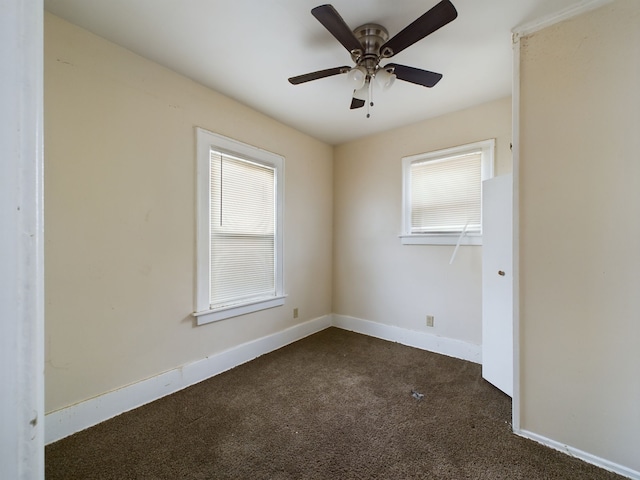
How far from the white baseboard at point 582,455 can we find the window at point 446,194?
1.54 meters

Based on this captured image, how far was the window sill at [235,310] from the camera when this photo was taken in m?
2.37

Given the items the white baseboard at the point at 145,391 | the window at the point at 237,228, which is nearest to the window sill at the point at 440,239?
the window at the point at 237,228

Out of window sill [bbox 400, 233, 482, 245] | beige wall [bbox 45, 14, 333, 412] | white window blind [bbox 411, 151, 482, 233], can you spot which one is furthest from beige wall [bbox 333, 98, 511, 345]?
beige wall [bbox 45, 14, 333, 412]

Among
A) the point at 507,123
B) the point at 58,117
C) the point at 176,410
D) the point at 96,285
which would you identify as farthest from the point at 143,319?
the point at 507,123

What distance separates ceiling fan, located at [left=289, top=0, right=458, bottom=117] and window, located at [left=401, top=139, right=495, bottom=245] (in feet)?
3.86

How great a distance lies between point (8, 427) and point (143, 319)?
199cm

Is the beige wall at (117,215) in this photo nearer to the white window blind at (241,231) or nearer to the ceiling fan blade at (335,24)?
the white window blind at (241,231)

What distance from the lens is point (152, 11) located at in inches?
64.5

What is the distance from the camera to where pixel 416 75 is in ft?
6.08

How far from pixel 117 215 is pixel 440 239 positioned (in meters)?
2.81

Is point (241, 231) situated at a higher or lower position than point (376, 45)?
lower

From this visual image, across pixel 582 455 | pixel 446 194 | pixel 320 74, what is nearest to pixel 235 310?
pixel 320 74

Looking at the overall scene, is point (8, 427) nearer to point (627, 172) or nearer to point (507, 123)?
point (627, 172)

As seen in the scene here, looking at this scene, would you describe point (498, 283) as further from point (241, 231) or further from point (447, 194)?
point (241, 231)
